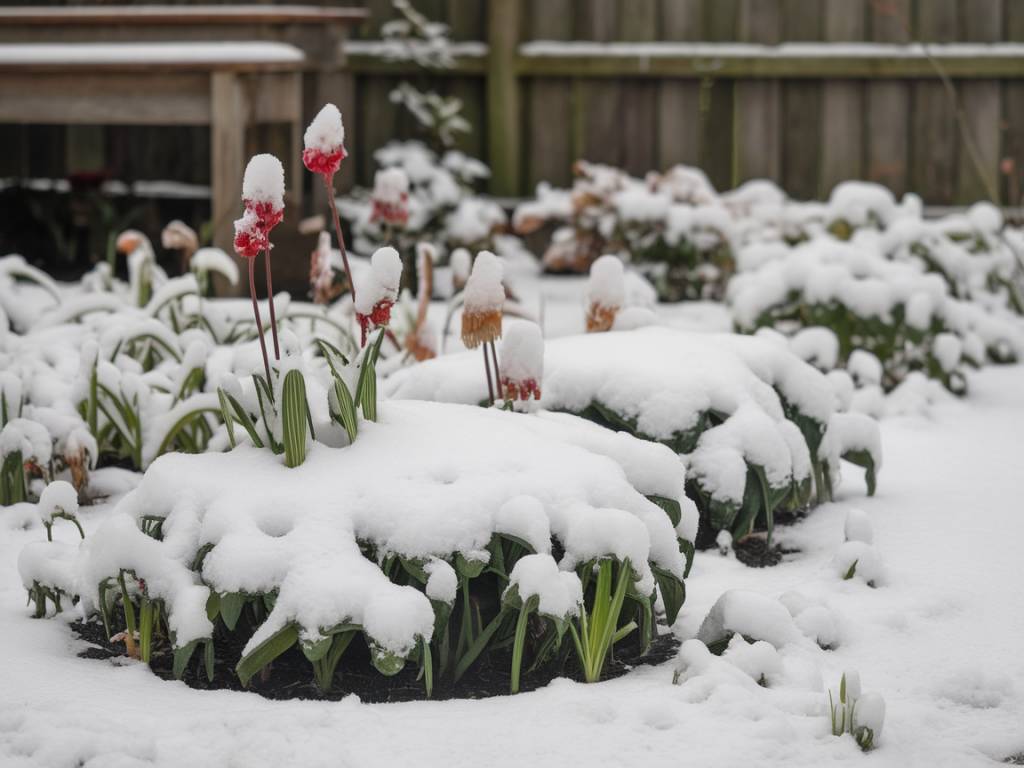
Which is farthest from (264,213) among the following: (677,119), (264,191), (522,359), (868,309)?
(677,119)

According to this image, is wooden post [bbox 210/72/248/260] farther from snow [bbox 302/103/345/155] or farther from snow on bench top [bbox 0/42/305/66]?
snow [bbox 302/103/345/155]

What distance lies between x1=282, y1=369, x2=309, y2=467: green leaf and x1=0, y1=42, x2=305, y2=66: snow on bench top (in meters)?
3.64

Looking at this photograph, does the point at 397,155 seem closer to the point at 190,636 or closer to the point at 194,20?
the point at 194,20

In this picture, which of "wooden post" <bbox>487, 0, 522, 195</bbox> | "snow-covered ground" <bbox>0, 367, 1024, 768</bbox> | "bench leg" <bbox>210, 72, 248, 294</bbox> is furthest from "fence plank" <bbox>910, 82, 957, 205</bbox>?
"snow-covered ground" <bbox>0, 367, 1024, 768</bbox>

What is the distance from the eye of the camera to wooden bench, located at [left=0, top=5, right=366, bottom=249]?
6.00m

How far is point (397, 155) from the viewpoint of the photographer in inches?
280

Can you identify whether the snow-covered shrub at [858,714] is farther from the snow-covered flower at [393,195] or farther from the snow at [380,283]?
the snow-covered flower at [393,195]

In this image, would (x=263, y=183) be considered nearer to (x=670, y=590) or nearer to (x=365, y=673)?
(x=365, y=673)

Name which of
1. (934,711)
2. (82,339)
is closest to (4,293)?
(82,339)

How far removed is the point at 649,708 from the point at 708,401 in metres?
1.01

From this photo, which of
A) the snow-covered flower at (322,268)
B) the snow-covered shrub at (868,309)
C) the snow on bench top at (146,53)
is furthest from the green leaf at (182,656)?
the snow on bench top at (146,53)

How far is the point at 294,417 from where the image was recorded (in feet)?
8.54

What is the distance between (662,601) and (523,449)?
0.46 metres

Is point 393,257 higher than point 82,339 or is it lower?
higher
